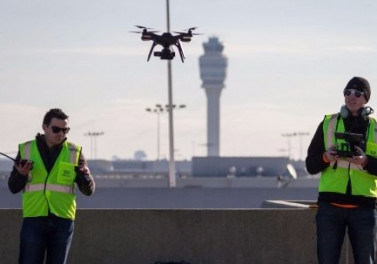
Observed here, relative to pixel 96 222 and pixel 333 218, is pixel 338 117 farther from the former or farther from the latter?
pixel 96 222

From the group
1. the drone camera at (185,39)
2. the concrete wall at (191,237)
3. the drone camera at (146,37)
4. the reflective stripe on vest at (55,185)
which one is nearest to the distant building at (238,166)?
the drone camera at (146,37)

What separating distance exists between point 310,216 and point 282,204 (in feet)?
6.83

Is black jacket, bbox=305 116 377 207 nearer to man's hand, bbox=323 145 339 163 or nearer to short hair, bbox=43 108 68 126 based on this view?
man's hand, bbox=323 145 339 163

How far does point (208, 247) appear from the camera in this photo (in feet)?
43.8

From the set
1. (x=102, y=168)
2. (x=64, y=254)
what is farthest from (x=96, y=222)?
(x=102, y=168)

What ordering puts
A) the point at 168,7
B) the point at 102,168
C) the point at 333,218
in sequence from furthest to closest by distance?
the point at 102,168, the point at 168,7, the point at 333,218

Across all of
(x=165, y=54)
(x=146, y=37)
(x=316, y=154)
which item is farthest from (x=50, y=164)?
(x=146, y=37)

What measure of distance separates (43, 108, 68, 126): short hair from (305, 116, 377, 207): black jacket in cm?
196

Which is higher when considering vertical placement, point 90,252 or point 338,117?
point 338,117

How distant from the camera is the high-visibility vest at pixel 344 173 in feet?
31.9

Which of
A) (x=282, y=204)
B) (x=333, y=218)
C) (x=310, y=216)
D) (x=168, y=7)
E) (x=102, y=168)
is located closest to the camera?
(x=333, y=218)

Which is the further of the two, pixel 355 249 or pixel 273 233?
pixel 273 233

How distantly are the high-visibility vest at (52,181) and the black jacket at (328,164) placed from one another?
1900mm

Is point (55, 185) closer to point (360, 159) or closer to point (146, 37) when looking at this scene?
point (360, 159)
